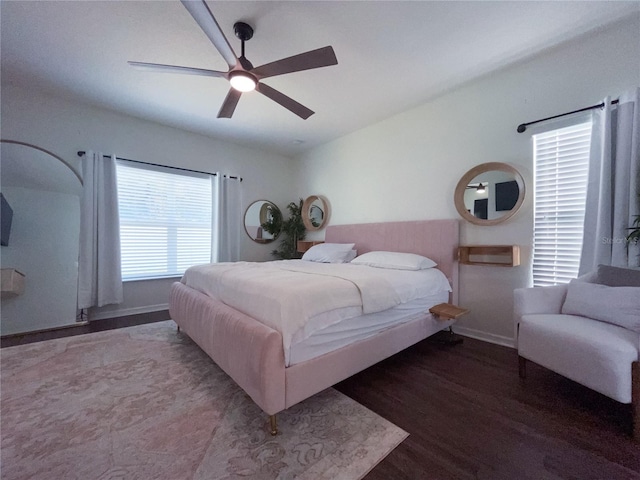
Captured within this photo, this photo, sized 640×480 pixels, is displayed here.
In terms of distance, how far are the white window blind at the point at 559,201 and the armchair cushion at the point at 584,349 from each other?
2.08 ft

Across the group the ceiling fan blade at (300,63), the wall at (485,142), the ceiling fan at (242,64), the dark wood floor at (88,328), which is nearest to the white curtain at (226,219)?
the dark wood floor at (88,328)

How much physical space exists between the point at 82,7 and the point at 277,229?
3.60 metres

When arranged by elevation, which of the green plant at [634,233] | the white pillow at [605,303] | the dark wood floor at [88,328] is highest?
the green plant at [634,233]

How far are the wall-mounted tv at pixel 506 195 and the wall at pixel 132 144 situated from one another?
3.74 metres

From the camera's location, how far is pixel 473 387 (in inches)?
70.0

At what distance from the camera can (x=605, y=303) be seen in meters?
1.63

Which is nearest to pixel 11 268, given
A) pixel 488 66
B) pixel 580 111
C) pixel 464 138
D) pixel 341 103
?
pixel 341 103

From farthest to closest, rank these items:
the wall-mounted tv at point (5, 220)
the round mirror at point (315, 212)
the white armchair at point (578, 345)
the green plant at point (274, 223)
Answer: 1. the green plant at point (274, 223)
2. the round mirror at point (315, 212)
3. the wall-mounted tv at point (5, 220)
4. the white armchair at point (578, 345)

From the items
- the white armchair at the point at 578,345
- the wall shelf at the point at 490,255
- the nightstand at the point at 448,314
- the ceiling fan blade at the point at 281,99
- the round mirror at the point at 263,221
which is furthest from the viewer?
the round mirror at the point at 263,221

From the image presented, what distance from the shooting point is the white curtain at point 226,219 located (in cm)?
420

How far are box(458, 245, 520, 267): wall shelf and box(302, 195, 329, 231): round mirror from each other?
238 centimetres

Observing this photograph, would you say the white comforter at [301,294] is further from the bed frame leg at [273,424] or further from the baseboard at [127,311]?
the baseboard at [127,311]

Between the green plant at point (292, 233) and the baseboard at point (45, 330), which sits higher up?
the green plant at point (292, 233)

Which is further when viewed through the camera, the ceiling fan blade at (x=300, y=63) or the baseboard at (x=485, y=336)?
the baseboard at (x=485, y=336)
